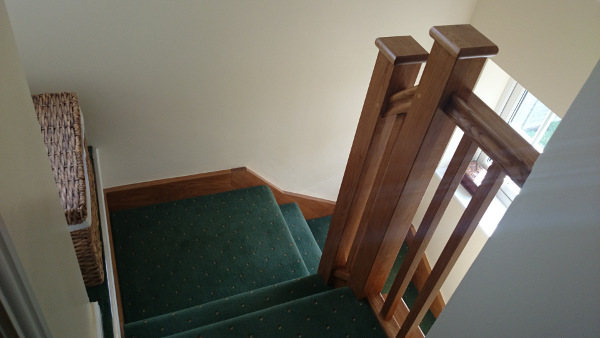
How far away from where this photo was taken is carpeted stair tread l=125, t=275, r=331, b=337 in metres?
1.74

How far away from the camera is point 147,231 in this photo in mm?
2436

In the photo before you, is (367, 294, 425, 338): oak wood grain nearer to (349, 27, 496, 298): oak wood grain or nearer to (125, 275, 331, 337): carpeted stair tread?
(349, 27, 496, 298): oak wood grain

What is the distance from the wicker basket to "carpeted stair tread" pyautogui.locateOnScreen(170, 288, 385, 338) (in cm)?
42

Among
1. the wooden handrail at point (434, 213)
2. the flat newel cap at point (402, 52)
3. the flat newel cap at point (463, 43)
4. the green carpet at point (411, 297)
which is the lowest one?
the green carpet at point (411, 297)

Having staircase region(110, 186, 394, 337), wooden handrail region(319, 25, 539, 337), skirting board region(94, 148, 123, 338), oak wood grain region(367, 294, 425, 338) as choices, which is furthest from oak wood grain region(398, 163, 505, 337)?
skirting board region(94, 148, 123, 338)

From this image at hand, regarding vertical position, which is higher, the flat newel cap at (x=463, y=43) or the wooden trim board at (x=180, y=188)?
the flat newel cap at (x=463, y=43)

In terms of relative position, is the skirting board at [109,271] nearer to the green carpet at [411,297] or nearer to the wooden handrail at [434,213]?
the wooden handrail at [434,213]

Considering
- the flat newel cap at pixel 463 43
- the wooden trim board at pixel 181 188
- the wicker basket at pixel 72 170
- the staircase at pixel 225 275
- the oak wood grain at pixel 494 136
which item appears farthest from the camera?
the wooden trim board at pixel 181 188

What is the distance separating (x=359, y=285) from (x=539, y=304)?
0.98 meters

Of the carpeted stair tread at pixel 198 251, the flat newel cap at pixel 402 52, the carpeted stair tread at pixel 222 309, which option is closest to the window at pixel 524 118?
the carpeted stair tread at pixel 198 251

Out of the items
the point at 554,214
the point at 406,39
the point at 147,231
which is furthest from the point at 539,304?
the point at 147,231

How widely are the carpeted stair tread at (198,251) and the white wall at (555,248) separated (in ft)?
5.27

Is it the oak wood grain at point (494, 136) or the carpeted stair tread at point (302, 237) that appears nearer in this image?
the oak wood grain at point (494, 136)

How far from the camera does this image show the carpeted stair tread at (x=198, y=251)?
218 cm
